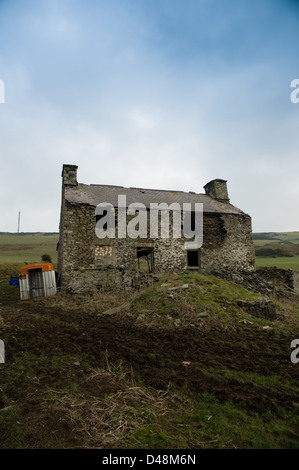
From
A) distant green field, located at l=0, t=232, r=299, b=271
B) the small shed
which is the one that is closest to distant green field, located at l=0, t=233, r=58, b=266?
distant green field, located at l=0, t=232, r=299, b=271

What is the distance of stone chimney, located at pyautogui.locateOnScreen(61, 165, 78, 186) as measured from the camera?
16303mm

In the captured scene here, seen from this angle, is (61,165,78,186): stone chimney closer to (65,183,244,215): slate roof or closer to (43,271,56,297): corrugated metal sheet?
(65,183,244,215): slate roof

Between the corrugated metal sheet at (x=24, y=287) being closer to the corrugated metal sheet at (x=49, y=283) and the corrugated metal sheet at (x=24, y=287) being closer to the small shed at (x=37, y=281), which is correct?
the small shed at (x=37, y=281)

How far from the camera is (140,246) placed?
50.2 feet

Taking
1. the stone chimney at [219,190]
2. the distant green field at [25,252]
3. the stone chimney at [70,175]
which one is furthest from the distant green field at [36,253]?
the stone chimney at [70,175]

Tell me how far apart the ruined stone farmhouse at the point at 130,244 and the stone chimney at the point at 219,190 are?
2.56 ft

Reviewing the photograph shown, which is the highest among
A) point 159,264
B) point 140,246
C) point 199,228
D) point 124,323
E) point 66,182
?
point 66,182

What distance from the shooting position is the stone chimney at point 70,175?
16303mm

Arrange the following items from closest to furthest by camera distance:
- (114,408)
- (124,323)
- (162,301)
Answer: (114,408), (124,323), (162,301)

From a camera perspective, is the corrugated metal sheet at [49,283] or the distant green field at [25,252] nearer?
the corrugated metal sheet at [49,283]
